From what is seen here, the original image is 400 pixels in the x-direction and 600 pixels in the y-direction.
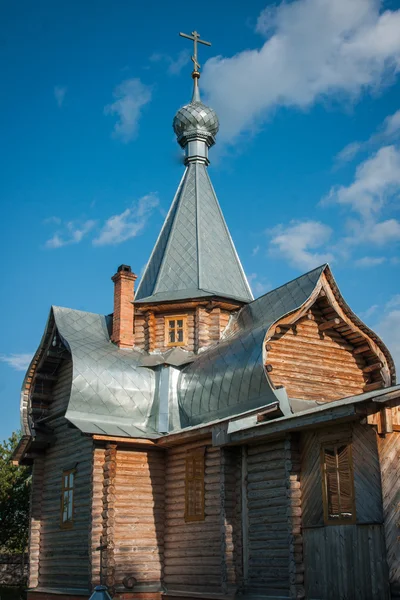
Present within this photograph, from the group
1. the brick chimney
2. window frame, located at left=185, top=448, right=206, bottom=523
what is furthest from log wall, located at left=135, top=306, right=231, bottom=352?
window frame, located at left=185, top=448, right=206, bottom=523

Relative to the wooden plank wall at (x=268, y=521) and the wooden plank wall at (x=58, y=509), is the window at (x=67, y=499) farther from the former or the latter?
the wooden plank wall at (x=268, y=521)

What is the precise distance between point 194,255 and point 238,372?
5.63 metres

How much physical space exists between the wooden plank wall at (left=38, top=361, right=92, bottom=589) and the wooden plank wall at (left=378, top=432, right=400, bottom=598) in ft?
24.1

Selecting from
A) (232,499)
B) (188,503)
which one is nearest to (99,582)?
(188,503)

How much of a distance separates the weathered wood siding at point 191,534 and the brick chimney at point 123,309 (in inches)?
140

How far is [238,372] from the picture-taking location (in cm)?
1474

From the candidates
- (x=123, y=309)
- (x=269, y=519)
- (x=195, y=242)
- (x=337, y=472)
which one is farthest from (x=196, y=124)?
(x=337, y=472)

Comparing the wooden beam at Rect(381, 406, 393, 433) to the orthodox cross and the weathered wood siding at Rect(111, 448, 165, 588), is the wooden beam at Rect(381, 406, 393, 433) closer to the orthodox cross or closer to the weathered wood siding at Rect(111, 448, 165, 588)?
the weathered wood siding at Rect(111, 448, 165, 588)

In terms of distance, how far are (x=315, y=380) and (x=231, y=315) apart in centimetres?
375

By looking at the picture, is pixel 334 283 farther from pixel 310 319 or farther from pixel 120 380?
pixel 120 380

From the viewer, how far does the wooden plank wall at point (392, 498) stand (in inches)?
382

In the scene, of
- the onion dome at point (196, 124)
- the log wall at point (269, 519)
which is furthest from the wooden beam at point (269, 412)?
the onion dome at point (196, 124)

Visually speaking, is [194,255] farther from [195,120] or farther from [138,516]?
[138,516]

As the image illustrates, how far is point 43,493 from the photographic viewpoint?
18016 millimetres
